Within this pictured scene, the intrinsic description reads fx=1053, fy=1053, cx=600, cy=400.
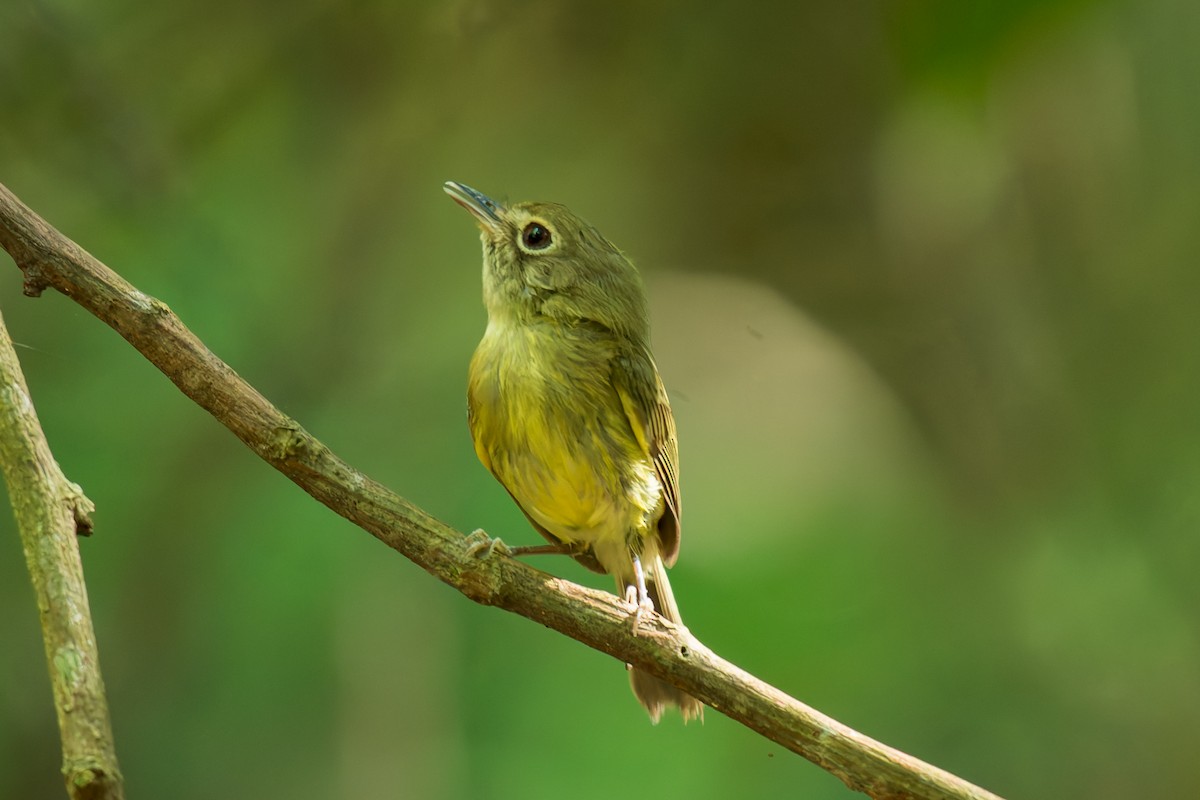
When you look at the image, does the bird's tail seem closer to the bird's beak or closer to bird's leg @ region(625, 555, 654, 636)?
bird's leg @ region(625, 555, 654, 636)

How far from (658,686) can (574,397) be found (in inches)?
29.1

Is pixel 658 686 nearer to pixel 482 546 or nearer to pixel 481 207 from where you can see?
pixel 482 546

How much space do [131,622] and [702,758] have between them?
184cm

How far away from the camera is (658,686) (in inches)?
96.7

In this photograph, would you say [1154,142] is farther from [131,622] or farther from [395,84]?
[131,622]

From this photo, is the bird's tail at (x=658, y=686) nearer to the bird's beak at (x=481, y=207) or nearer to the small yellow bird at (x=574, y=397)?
the small yellow bird at (x=574, y=397)

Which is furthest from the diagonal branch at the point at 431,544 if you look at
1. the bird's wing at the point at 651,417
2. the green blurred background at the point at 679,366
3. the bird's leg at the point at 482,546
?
the green blurred background at the point at 679,366

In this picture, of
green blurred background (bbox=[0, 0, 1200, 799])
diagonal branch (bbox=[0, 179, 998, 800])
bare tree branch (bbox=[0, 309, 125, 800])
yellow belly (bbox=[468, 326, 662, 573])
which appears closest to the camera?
bare tree branch (bbox=[0, 309, 125, 800])

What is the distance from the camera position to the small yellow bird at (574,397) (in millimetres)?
2225

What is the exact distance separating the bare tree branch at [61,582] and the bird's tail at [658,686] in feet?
4.37

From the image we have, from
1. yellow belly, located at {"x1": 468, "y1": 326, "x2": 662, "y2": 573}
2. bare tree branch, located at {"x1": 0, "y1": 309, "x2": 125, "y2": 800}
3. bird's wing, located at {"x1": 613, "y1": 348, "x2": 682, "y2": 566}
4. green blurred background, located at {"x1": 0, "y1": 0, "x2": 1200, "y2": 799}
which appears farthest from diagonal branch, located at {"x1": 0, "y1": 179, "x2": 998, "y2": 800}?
green blurred background, located at {"x1": 0, "y1": 0, "x2": 1200, "y2": 799}

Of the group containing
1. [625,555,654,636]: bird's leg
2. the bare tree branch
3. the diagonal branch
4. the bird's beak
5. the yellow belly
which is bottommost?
the bare tree branch

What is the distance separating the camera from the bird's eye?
2.38 m

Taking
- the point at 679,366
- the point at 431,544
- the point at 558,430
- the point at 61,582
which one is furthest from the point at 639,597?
the point at 679,366
